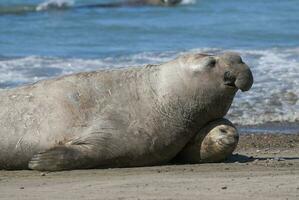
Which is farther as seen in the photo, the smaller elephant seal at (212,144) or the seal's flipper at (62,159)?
the smaller elephant seal at (212,144)

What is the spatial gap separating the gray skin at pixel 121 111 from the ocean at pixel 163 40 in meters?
2.61

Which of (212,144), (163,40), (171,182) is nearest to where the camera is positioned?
(171,182)

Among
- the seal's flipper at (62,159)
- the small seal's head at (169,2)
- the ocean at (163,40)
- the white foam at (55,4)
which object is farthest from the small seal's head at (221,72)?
the small seal's head at (169,2)

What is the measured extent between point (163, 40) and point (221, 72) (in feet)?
32.2

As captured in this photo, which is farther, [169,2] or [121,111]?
[169,2]

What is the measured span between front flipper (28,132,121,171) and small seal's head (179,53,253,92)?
79cm

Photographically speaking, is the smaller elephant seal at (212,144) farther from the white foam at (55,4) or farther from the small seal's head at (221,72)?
the white foam at (55,4)

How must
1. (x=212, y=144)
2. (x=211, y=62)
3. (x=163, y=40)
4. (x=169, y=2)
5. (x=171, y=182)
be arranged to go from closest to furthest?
1. (x=171, y=182)
2. (x=212, y=144)
3. (x=211, y=62)
4. (x=163, y=40)
5. (x=169, y=2)

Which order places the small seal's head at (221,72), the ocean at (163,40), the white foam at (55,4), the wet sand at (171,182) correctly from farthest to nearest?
1. the white foam at (55,4)
2. the ocean at (163,40)
3. the small seal's head at (221,72)
4. the wet sand at (171,182)

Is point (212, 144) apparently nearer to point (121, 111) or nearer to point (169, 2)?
point (121, 111)

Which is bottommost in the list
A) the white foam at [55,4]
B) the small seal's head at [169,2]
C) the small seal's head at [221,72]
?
the small seal's head at [169,2]

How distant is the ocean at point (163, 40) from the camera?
11891 mm

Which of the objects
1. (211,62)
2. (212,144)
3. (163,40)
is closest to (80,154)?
(212,144)

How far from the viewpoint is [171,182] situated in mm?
6816
